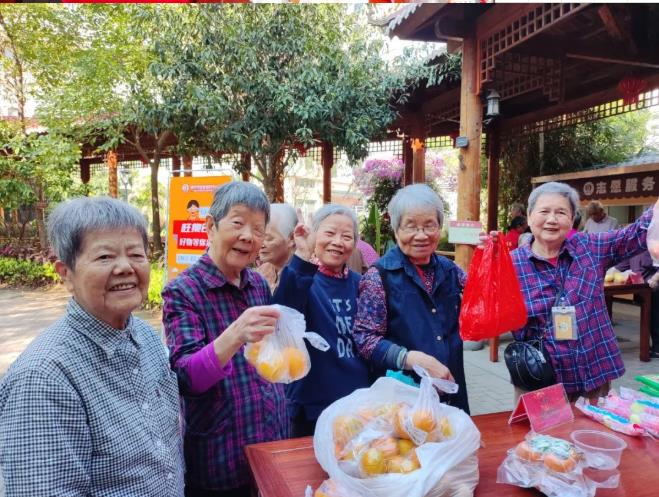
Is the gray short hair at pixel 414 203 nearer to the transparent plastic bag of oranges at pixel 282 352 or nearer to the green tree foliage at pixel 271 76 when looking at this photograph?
the transparent plastic bag of oranges at pixel 282 352

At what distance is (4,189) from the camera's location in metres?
10.4

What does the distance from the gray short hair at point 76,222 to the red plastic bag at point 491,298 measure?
4.07 ft

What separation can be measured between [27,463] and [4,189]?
11.8 meters

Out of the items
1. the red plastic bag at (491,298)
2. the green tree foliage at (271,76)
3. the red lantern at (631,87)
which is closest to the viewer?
the red plastic bag at (491,298)

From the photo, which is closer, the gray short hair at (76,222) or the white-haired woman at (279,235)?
the gray short hair at (76,222)

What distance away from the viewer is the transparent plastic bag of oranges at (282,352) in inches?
53.6

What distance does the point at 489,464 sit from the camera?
136 cm

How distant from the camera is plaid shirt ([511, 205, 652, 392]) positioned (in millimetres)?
1944

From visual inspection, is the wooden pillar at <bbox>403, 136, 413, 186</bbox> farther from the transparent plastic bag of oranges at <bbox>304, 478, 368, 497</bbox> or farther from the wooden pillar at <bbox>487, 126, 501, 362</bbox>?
the transparent plastic bag of oranges at <bbox>304, 478, 368, 497</bbox>

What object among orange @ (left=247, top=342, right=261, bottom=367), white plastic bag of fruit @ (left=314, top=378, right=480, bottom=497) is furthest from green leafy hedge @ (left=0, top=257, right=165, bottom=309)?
white plastic bag of fruit @ (left=314, top=378, right=480, bottom=497)

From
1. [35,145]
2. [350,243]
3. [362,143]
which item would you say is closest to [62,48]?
[35,145]

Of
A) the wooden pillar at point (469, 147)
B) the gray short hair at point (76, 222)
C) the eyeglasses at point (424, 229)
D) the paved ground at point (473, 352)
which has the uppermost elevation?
the wooden pillar at point (469, 147)

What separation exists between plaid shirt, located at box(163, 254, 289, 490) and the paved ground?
3.01m

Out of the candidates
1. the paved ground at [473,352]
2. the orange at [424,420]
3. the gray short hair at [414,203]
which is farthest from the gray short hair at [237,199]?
the paved ground at [473,352]
